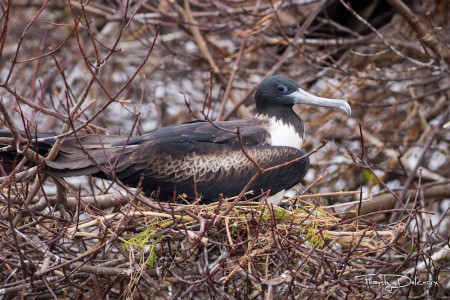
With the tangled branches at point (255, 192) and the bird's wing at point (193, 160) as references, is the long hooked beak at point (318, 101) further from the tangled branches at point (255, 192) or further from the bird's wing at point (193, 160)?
the tangled branches at point (255, 192)

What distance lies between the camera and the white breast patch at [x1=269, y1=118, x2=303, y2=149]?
16.0 ft

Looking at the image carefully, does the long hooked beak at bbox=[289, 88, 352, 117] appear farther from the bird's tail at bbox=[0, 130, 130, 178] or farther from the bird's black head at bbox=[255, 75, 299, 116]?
the bird's tail at bbox=[0, 130, 130, 178]

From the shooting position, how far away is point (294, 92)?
5.00 m

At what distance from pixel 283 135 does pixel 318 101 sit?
352 mm

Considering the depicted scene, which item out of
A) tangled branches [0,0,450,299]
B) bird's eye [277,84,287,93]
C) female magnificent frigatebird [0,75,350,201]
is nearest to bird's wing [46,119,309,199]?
female magnificent frigatebird [0,75,350,201]

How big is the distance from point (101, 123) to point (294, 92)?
2.98m

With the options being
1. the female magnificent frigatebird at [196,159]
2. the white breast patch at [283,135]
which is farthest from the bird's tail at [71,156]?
the white breast patch at [283,135]

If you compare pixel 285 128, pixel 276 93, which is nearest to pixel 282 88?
pixel 276 93

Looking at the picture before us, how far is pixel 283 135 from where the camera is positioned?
491cm

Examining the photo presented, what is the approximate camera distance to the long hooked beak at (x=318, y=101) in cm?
467

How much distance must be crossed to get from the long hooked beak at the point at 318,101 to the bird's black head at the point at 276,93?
35 millimetres

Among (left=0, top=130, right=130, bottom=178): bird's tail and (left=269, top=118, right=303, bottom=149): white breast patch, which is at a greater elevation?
(left=269, top=118, right=303, bottom=149): white breast patch

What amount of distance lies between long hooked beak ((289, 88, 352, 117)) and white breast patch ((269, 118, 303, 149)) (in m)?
0.21

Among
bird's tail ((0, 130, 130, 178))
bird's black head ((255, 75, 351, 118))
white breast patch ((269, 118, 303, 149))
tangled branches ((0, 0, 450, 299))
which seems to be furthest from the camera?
bird's black head ((255, 75, 351, 118))
